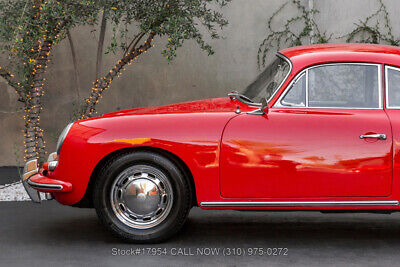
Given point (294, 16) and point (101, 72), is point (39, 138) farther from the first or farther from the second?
point (294, 16)

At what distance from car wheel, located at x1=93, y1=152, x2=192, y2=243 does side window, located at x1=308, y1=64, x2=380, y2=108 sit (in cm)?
127

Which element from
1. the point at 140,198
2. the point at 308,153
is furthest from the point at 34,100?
the point at 308,153

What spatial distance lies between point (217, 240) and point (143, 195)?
2.42 ft

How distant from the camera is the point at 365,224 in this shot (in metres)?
6.61

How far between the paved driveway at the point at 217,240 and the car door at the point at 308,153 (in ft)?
1.52

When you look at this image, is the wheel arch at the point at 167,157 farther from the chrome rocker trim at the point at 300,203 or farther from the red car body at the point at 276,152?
the chrome rocker trim at the point at 300,203

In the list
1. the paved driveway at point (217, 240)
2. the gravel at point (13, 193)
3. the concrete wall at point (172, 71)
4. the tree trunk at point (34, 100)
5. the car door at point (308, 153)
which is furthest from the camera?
the concrete wall at point (172, 71)

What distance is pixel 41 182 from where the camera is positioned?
5.84 metres

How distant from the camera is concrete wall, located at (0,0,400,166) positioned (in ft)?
36.2

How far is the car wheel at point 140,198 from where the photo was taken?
5.66 m

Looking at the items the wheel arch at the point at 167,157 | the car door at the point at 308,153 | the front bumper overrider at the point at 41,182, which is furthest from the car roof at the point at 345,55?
the front bumper overrider at the point at 41,182

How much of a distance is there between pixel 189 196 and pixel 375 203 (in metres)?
1.45

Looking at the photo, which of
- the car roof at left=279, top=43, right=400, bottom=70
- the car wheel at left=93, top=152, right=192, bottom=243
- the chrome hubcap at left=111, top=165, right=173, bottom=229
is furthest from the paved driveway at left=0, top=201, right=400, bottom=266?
the car roof at left=279, top=43, right=400, bottom=70

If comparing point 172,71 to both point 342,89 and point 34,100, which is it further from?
point 342,89
